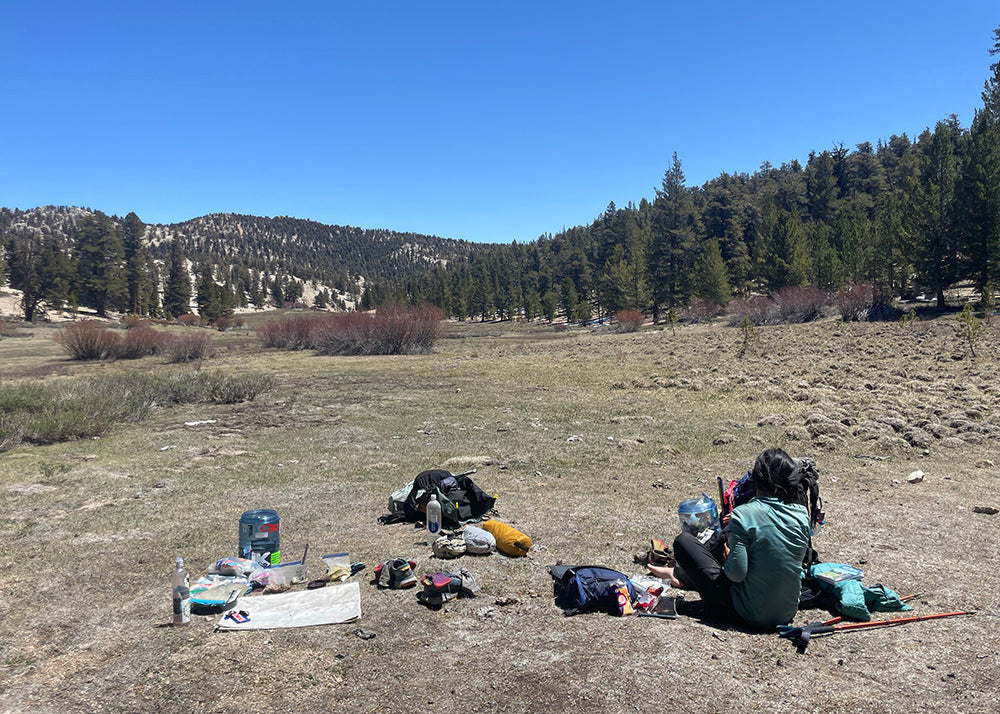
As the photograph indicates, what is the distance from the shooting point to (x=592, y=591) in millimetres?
5219

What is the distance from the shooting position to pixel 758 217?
284 feet

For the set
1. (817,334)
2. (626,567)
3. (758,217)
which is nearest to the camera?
(626,567)

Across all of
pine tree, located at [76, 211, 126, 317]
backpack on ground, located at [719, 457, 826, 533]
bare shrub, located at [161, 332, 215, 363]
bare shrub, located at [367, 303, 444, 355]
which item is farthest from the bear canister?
pine tree, located at [76, 211, 126, 317]

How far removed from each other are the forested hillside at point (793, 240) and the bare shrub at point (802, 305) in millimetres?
4528

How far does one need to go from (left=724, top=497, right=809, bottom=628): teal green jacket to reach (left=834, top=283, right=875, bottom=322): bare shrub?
39211mm

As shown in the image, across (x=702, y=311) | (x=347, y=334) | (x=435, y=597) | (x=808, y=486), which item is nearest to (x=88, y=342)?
(x=347, y=334)

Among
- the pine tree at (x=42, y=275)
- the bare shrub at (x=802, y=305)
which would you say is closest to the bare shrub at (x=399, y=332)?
the bare shrub at (x=802, y=305)

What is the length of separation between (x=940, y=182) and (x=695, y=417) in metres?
46.8

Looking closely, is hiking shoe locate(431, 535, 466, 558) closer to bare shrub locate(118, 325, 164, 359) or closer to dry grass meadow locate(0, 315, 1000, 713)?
dry grass meadow locate(0, 315, 1000, 713)

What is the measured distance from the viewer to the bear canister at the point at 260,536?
6.46 meters

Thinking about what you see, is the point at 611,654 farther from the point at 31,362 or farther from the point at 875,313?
the point at 875,313

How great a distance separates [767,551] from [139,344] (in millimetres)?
38633

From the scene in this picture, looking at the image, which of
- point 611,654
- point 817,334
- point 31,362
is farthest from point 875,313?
point 31,362

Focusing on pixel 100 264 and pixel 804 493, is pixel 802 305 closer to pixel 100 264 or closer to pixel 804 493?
pixel 804 493
